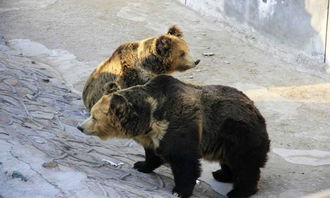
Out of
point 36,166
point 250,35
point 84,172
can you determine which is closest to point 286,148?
point 84,172

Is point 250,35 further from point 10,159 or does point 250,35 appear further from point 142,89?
point 10,159

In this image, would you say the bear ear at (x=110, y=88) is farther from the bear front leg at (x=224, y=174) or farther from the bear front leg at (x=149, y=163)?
the bear front leg at (x=224, y=174)

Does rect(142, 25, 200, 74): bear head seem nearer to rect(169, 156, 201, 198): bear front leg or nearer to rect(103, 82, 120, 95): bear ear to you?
rect(103, 82, 120, 95): bear ear

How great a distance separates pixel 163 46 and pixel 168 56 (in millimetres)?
164

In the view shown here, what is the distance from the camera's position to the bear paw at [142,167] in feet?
21.0

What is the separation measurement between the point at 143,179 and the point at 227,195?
36.5 inches

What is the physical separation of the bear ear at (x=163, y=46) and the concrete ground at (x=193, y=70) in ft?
4.38

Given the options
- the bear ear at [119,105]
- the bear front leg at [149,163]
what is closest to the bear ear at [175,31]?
the bear front leg at [149,163]

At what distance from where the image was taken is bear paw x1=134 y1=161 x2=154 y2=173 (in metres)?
6.40

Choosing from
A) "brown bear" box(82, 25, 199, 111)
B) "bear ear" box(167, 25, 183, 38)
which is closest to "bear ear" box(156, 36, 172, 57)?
"brown bear" box(82, 25, 199, 111)

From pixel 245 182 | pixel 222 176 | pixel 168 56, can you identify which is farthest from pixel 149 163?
pixel 168 56

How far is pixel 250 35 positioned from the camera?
12109mm

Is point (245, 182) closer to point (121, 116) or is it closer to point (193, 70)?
point (121, 116)

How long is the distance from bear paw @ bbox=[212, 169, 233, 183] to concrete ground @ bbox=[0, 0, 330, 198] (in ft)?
0.23
